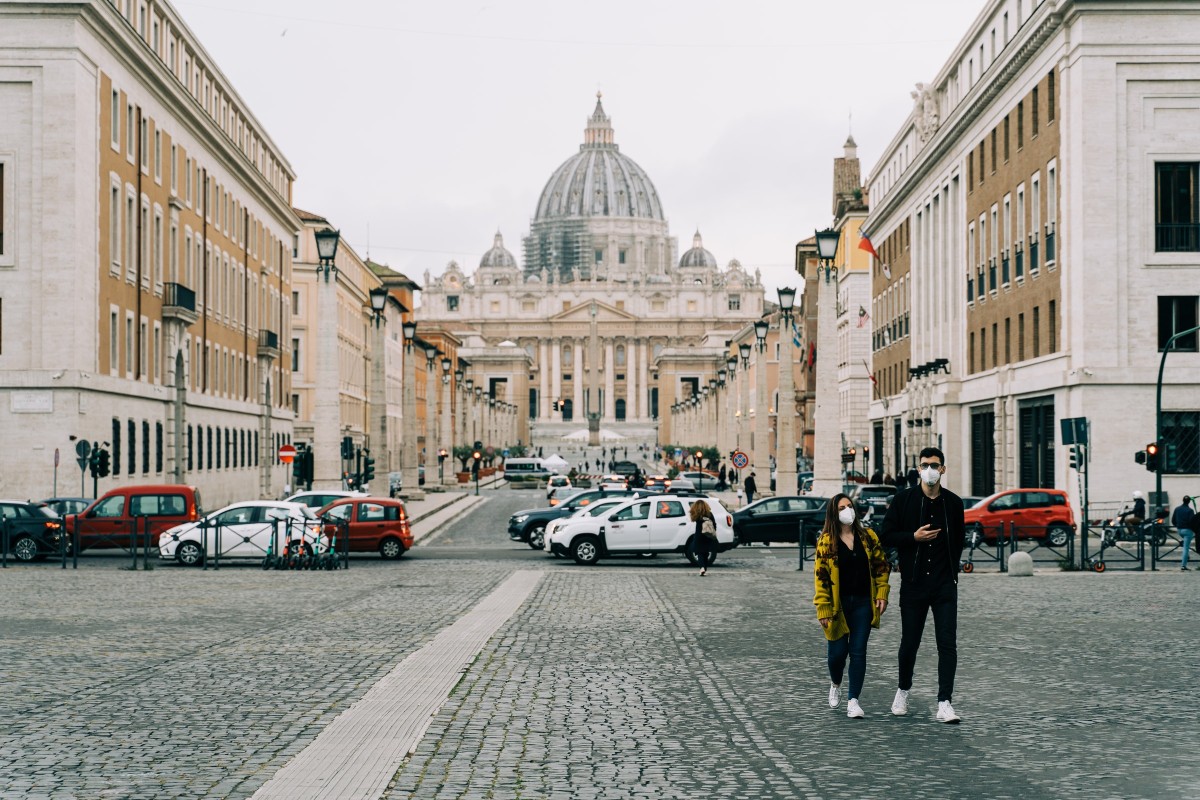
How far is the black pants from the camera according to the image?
38.2ft

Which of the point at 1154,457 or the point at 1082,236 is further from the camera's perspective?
the point at 1082,236

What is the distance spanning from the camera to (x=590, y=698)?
13000mm

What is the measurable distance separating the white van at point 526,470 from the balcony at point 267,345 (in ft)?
107

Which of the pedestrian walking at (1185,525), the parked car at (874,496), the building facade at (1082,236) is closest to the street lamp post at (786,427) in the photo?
the parked car at (874,496)

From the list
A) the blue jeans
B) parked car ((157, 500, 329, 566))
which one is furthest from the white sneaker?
parked car ((157, 500, 329, 566))

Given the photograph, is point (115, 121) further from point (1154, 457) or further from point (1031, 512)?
point (1154, 457)

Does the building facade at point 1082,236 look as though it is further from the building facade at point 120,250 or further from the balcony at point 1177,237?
the building facade at point 120,250

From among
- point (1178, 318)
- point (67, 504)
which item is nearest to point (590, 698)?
point (67, 504)

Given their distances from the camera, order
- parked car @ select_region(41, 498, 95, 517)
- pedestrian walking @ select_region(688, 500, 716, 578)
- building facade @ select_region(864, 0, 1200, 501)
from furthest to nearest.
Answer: building facade @ select_region(864, 0, 1200, 501) → parked car @ select_region(41, 498, 95, 517) → pedestrian walking @ select_region(688, 500, 716, 578)

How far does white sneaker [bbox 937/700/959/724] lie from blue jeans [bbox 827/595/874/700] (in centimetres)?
60

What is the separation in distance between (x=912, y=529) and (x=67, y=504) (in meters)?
30.8

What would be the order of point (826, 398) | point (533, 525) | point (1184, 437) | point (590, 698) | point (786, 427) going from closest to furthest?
point (590, 698) < point (533, 525) < point (1184, 437) < point (826, 398) < point (786, 427)

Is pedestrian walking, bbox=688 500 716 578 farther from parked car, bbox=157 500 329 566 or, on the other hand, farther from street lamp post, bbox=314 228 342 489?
street lamp post, bbox=314 228 342 489

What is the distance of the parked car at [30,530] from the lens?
33.6 m
